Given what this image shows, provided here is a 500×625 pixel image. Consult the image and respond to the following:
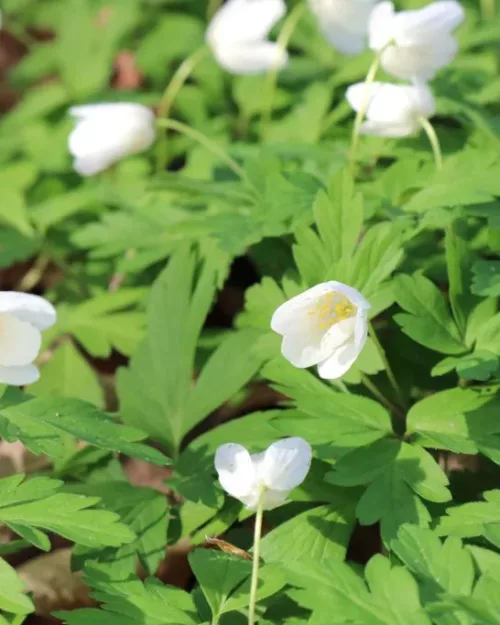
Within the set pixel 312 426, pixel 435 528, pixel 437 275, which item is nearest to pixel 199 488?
pixel 312 426

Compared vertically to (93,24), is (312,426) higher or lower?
lower

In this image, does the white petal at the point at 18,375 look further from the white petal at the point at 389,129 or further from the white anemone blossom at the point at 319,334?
the white petal at the point at 389,129

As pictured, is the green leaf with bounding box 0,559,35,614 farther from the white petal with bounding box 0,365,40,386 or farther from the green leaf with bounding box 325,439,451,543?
the green leaf with bounding box 325,439,451,543

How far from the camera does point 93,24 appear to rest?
259 centimetres

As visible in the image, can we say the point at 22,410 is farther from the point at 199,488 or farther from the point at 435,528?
the point at 435,528

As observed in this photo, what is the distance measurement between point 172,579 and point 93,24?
1878 mm

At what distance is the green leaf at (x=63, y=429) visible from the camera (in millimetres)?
1157

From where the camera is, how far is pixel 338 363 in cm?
118

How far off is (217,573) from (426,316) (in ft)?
1.72

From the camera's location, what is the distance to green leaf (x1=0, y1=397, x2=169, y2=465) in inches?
45.6

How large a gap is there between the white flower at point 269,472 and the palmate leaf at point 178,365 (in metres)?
0.33

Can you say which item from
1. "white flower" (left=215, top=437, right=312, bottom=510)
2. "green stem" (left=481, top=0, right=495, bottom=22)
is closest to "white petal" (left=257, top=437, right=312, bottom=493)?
"white flower" (left=215, top=437, right=312, bottom=510)

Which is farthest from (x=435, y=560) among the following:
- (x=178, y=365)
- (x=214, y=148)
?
(x=214, y=148)

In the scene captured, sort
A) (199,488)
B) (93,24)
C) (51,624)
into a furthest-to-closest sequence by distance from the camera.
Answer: (93,24), (51,624), (199,488)
